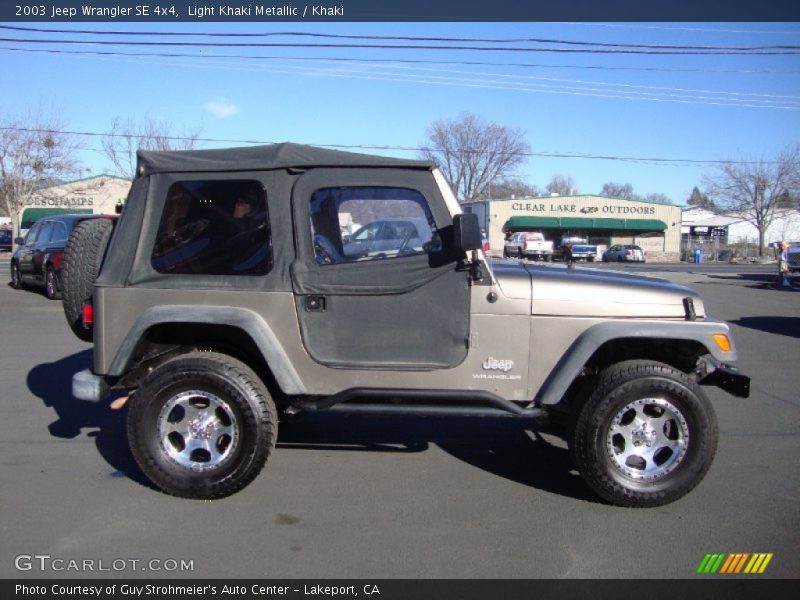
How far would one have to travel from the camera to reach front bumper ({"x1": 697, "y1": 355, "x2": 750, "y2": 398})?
4156 mm

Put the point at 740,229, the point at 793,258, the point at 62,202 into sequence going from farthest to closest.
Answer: the point at 740,229, the point at 62,202, the point at 793,258

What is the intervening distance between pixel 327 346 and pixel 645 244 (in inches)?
2220

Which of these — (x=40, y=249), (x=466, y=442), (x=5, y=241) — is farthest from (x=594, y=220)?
(x=466, y=442)

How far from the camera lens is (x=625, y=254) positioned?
4584 cm

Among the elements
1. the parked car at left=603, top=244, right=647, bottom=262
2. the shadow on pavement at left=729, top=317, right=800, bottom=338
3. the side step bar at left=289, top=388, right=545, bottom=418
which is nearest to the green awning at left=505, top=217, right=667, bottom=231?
the parked car at left=603, top=244, right=647, bottom=262

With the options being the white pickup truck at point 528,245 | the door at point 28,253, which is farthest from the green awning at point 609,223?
the door at point 28,253

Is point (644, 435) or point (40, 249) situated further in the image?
point (40, 249)

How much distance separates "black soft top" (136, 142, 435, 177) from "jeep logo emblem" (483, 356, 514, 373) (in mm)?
1247

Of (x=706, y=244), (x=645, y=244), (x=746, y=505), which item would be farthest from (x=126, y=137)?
(x=706, y=244)

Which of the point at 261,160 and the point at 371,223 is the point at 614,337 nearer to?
the point at 371,223

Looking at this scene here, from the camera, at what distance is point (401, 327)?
4016 mm

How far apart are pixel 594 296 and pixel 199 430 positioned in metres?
2.60

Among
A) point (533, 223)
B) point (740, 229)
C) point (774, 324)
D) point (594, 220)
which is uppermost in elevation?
point (740, 229)

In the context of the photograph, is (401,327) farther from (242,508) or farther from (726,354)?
(726,354)
